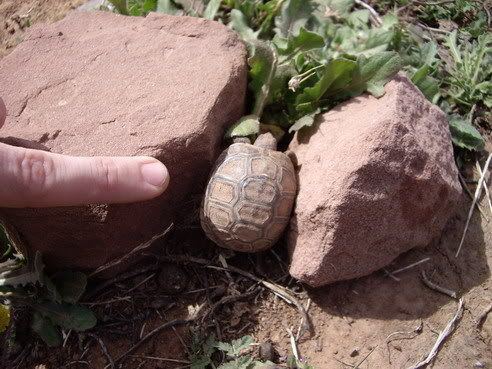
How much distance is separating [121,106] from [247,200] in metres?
Result: 0.76

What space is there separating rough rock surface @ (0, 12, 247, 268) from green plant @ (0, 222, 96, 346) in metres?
0.10

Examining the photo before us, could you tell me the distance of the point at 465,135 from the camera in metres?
2.97

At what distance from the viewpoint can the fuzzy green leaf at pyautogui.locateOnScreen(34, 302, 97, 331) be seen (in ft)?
8.06

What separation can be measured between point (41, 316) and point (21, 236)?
0.39 m

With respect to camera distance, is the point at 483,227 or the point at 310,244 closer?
the point at 310,244

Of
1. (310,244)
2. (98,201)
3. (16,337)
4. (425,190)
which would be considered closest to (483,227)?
(425,190)

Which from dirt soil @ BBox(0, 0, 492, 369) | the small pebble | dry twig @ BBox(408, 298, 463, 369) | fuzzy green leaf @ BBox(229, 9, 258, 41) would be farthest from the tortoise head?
dry twig @ BBox(408, 298, 463, 369)

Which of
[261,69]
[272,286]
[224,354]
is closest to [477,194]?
[272,286]

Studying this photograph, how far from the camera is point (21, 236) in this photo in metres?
2.50

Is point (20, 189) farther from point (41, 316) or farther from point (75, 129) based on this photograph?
point (41, 316)

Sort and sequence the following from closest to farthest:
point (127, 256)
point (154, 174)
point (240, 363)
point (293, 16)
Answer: point (154, 174) → point (240, 363) → point (127, 256) → point (293, 16)

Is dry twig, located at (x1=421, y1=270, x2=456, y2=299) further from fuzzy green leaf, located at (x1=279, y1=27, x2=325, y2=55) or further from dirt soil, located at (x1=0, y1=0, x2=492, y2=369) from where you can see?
fuzzy green leaf, located at (x1=279, y1=27, x2=325, y2=55)

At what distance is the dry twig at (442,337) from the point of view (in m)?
2.41

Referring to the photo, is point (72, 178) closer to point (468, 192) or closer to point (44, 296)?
point (44, 296)
